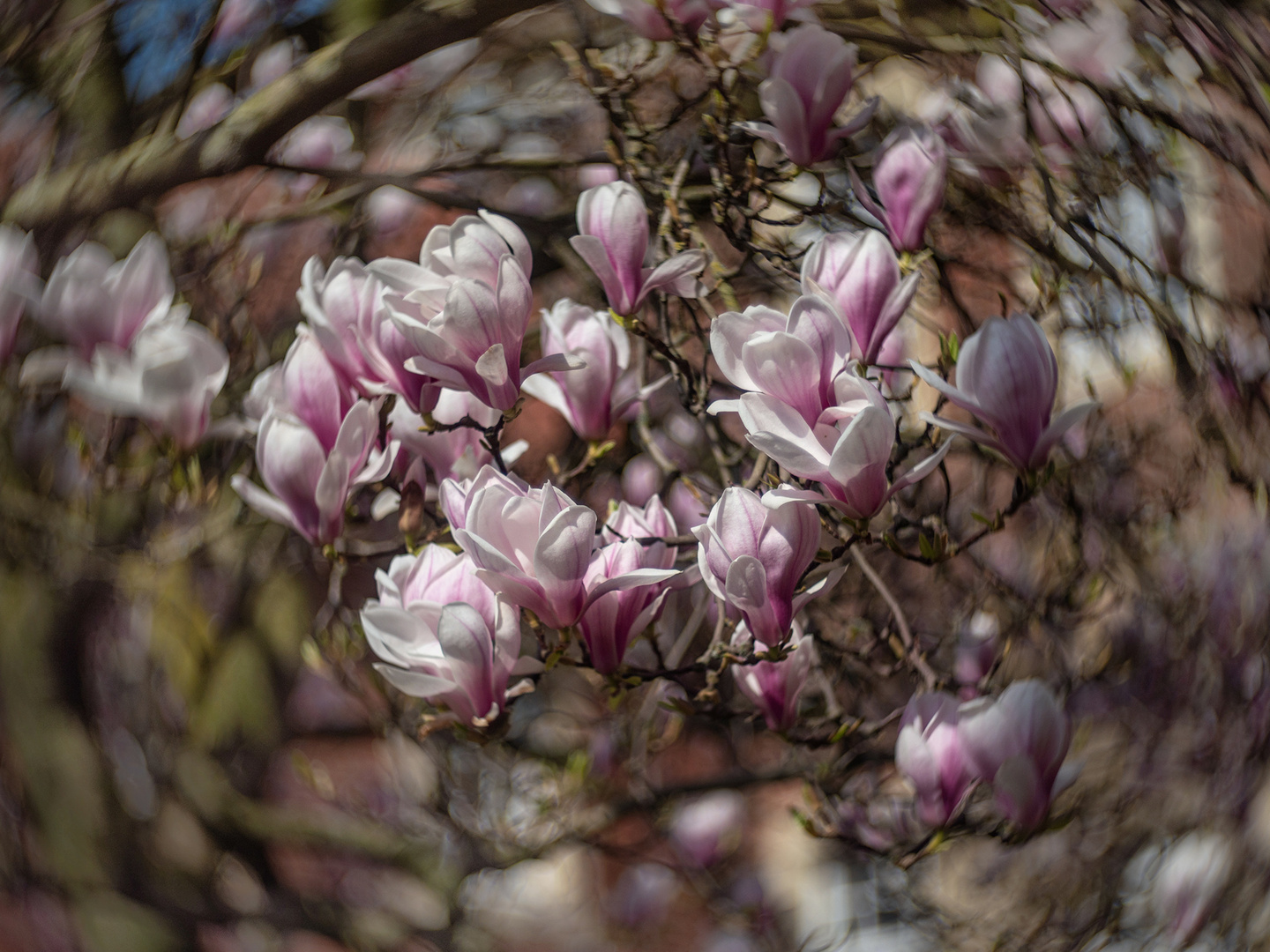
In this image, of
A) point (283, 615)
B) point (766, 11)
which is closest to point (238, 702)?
point (283, 615)

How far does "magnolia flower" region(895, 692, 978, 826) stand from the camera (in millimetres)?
335

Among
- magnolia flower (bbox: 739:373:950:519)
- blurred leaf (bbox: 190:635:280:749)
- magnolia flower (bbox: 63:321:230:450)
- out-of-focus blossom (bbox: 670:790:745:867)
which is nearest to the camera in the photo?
magnolia flower (bbox: 739:373:950:519)

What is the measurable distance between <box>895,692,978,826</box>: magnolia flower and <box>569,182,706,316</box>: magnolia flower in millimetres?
182

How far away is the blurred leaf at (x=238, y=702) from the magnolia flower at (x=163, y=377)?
0.18m

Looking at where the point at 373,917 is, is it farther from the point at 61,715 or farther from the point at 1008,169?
the point at 1008,169

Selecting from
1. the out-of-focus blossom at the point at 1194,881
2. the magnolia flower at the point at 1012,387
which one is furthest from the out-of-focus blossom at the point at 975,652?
the magnolia flower at the point at 1012,387

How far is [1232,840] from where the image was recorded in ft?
1.39

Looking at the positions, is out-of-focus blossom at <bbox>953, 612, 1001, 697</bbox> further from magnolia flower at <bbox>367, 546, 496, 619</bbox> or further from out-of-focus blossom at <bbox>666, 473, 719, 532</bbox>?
magnolia flower at <bbox>367, 546, 496, 619</bbox>

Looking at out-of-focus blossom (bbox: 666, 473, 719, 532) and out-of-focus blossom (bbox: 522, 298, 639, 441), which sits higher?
out-of-focus blossom (bbox: 522, 298, 639, 441)

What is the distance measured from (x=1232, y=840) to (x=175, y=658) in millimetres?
542

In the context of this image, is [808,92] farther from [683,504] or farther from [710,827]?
[710,827]

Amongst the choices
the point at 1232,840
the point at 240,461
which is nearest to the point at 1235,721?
the point at 1232,840

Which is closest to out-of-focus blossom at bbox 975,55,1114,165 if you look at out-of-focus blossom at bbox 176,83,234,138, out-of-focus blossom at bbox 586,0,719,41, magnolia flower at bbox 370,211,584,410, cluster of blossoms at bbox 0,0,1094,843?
cluster of blossoms at bbox 0,0,1094,843

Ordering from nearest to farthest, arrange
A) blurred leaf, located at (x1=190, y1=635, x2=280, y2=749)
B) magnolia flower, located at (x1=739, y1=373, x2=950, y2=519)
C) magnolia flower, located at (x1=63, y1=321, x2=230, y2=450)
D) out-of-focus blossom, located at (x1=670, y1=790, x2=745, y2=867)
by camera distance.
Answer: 1. magnolia flower, located at (x1=739, y1=373, x2=950, y2=519)
2. magnolia flower, located at (x1=63, y1=321, x2=230, y2=450)
3. blurred leaf, located at (x1=190, y1=635, x2=280, y2=749)
4. out-of-focus blossom, located at (x1=670, y1=790, x2=745, y2=867)
